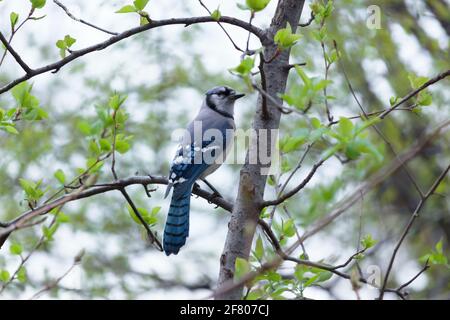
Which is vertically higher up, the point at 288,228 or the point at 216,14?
the point at 216,14

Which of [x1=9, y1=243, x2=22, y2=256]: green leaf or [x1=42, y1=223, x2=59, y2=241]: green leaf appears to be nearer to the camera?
[x1=42, y1=223, x2=59, y2=241]: green leaf

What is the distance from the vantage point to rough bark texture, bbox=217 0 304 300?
2240mm

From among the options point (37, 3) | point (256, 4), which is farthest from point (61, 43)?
point (256, 4)

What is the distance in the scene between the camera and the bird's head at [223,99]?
4125mm

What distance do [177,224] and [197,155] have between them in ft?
2.20

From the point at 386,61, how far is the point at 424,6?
532mm

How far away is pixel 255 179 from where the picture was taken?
91.3 inches

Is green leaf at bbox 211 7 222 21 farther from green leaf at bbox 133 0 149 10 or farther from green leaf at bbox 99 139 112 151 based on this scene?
green leaf at bbox 99 139 112 151

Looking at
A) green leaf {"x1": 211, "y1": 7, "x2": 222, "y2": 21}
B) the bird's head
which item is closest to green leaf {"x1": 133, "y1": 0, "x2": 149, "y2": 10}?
green leaf {"x1": 211, "y1": 7, "x2": 222, "y2": 21}

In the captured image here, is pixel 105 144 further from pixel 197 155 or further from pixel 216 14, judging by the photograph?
pixel 197 155

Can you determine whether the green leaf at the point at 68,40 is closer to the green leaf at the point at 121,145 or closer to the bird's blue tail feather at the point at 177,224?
the green leaf at the point at 121,145

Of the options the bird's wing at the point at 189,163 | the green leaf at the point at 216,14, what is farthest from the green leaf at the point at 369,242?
the bird's wing at the point at 189,163

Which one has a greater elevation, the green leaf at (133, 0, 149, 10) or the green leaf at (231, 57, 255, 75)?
the green leaf at (133, 0, 149, 10)
